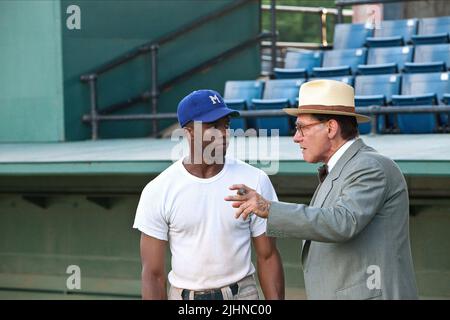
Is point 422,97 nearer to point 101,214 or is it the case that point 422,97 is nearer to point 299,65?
point 299,65

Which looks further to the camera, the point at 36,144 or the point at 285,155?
the point at 36,144

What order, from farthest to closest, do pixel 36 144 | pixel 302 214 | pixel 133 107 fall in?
pixel 133 107, pixel 36 144, pixel 302 214

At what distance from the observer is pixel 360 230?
3836mm

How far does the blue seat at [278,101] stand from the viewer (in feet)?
36.6

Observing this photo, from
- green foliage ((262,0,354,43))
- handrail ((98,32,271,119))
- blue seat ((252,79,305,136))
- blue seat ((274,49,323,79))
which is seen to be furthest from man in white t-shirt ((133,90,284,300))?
green foliage ((262,0,354,43))

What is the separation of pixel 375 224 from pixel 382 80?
7498 millimetres

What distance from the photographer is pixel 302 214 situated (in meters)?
3.86

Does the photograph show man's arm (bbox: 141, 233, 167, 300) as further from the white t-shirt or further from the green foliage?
the green foliage

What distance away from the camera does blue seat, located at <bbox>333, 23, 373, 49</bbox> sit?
1309cm

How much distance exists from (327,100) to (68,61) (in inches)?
312

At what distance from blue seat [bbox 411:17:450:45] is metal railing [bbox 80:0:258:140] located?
7.07 feet

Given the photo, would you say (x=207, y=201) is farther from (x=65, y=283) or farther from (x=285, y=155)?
(x=65, y=283)
